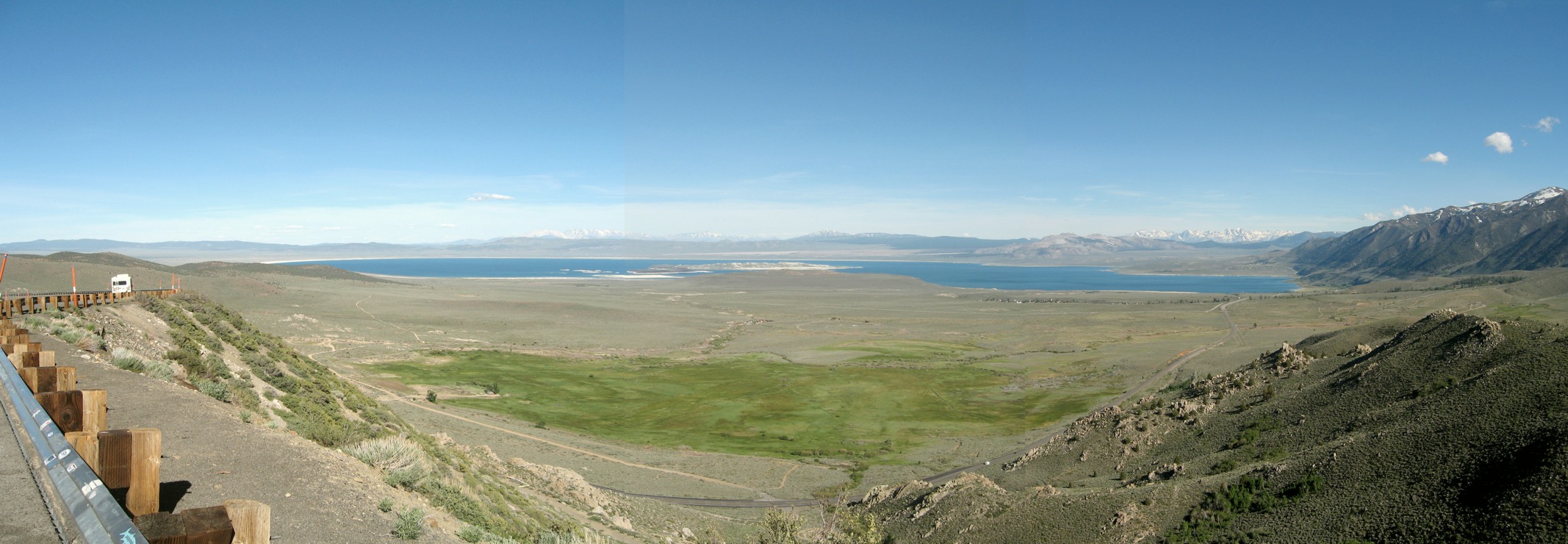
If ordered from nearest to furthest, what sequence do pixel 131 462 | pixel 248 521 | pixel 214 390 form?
pixel 248 521 < pixel 131 462 < pixel 214 390

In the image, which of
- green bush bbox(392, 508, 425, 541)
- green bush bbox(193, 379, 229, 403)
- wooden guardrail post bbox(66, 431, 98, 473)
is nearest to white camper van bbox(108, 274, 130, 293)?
green bush bbox(193, 379, 229, 403)

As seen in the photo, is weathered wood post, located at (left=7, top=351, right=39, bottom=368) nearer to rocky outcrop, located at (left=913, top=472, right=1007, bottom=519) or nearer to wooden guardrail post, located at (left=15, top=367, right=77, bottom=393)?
wooden guardrail post, located at (left=15, top=367, right=77, bottom=393)

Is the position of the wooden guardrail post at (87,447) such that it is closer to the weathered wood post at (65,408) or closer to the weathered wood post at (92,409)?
the weathered wood post at (92,409)

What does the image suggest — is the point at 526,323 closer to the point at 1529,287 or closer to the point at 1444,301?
the point at 1444,301

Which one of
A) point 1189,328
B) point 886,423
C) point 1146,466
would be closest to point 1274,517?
point 1146,466

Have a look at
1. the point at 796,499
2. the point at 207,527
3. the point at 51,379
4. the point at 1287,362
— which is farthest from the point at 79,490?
the point at 1287,362

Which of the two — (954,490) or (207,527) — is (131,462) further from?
(954,490)
